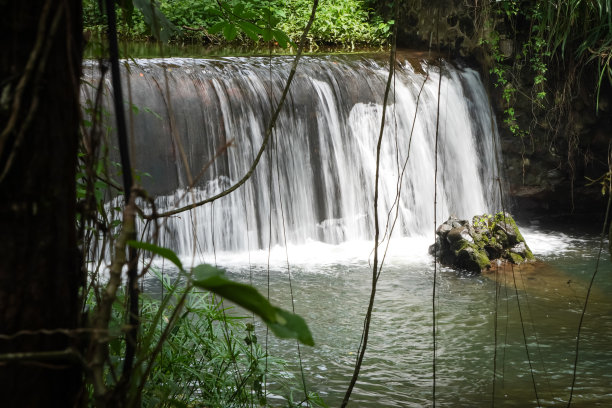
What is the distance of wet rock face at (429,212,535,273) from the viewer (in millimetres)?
6500

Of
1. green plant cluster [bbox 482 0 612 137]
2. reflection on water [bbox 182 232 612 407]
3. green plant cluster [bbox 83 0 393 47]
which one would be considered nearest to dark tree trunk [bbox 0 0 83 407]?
reflection on water [bbox 182 232 612 407]

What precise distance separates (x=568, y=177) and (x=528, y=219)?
0.74 meters

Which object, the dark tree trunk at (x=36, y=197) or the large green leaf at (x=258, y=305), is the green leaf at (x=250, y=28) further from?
the large green leaf at (x=258, y=305)

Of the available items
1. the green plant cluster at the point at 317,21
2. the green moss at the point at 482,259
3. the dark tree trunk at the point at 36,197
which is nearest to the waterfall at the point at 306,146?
the green moss at the point at 482,259

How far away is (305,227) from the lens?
25.2 feet

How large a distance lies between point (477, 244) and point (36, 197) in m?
5.99

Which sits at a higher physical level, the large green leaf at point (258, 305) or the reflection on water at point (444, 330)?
the large green leaf at point (258, 305)

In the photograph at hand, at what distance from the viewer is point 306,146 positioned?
7852 millimetres

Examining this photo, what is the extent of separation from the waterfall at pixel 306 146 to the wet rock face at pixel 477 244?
829 mm

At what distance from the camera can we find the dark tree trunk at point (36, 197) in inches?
38.9

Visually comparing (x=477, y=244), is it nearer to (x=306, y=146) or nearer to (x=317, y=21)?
(x=306, y=146)

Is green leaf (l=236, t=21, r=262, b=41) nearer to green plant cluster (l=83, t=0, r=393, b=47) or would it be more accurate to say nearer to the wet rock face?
the wet rock face

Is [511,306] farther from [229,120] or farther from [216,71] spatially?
[216,71]

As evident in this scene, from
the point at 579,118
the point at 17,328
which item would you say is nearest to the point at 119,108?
the point at 17,328
